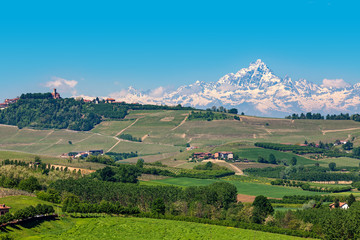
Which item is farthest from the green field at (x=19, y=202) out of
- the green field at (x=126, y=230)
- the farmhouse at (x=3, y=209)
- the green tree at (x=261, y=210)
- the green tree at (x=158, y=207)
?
the green tree at (x=261, y=210)

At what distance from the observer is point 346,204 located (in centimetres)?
14812

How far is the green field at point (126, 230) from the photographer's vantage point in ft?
321

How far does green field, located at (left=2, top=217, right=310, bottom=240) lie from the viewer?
9788 centimetres

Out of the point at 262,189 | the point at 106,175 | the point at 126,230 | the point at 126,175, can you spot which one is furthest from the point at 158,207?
the point at 262,189

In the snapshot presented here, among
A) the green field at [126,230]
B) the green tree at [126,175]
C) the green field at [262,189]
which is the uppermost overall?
the green tree at [126,175]

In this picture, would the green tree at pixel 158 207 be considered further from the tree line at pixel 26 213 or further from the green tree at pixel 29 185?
the green tree at pixel 29 185

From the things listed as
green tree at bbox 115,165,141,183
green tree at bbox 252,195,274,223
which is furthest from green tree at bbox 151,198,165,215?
green tree at bbox 115,165,141,183

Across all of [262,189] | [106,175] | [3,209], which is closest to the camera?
[3,209]

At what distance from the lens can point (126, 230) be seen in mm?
106062

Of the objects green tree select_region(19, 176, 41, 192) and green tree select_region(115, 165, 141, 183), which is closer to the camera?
green tree select_region(19, 176, 41, 192)

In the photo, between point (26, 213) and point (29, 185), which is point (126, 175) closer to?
point (29, 185)

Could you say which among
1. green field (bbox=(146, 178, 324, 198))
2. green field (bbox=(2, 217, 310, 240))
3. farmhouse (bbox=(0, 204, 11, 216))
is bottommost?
green field (bbox=(146, 178, 324, 198))

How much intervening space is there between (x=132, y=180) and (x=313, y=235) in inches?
3536

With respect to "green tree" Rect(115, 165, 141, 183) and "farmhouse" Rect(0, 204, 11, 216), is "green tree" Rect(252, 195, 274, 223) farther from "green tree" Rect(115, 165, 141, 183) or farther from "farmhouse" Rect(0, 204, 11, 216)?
"green tree" Rect(115, 165, 141, 183)
